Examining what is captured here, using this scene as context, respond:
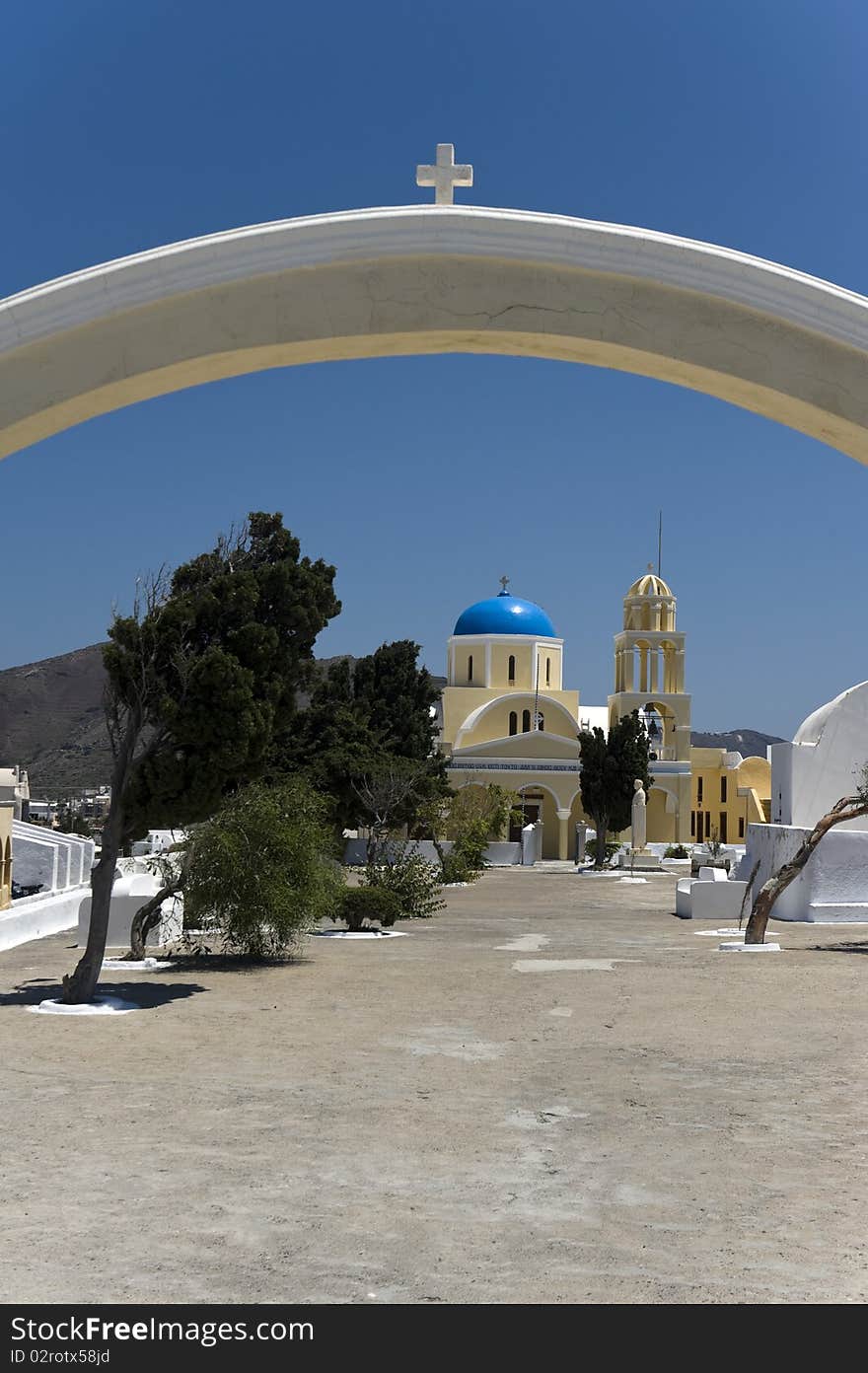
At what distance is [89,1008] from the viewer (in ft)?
38.7

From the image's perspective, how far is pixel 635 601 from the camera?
163 feet

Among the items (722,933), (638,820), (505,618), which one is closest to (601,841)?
(638,820)

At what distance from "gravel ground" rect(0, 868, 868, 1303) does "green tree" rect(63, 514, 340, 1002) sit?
1.60m

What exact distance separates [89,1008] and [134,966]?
384 centimetres

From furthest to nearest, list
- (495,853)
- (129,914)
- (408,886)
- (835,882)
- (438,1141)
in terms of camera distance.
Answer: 1. (495,853)
2. (408,886)
3. (835,882)
4. (129,914)
5. (438,1141)

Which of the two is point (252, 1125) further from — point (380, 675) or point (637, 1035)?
point (380, 675)

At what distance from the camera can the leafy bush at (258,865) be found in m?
15.4

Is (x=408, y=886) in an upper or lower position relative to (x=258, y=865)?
lower

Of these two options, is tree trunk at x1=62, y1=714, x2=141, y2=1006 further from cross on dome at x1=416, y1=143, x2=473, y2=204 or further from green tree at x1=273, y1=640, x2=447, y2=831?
green tree at x1=273, y1=640, x2=447, y2=831

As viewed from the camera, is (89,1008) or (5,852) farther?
(5,852)

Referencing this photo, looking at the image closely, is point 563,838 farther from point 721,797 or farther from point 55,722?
point 55,722

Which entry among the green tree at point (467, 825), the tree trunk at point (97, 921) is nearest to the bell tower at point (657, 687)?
the green tree at point (467, 825)

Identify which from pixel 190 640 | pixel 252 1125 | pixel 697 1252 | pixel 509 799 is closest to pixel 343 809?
pixel 509 799

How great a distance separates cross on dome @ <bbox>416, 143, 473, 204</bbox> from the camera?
4.58 m
